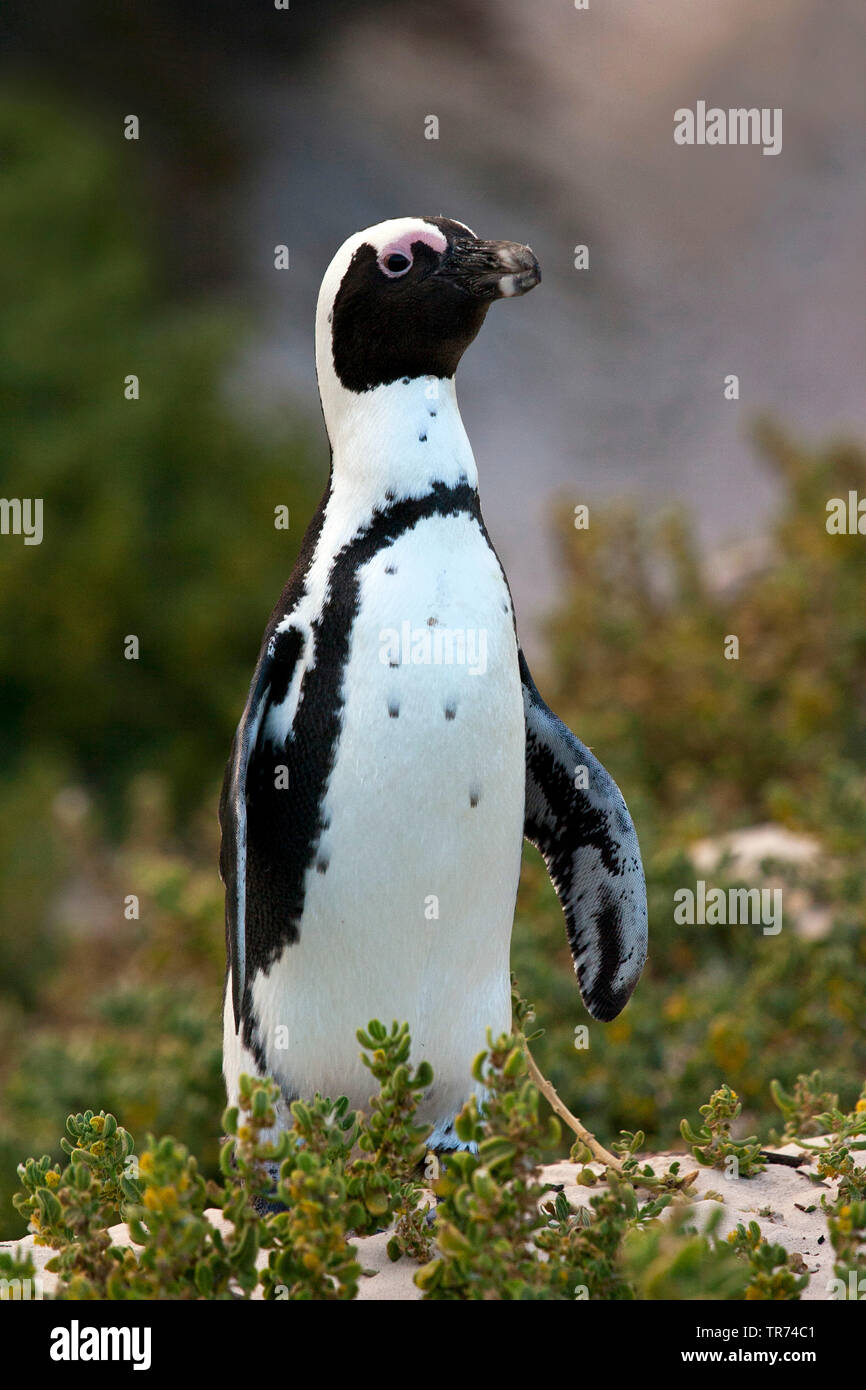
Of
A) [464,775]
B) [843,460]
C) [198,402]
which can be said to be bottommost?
[464,775]

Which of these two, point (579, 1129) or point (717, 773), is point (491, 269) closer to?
point (579, 1129)

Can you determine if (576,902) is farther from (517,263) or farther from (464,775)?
(517,263)

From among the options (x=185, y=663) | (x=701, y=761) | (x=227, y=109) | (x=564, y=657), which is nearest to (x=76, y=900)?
(x=185, y=663)

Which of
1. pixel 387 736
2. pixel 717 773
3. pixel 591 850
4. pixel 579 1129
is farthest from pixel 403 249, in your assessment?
pixel 717 773

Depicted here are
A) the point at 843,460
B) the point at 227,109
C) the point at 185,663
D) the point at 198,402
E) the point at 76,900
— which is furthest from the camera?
the point at 227,109

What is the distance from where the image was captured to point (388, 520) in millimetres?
1611

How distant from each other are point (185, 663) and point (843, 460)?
355cm

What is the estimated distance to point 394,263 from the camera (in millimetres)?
1604

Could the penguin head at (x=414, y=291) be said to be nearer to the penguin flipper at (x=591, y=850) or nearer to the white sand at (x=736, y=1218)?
the penguin flipper at (x=591, y=850)

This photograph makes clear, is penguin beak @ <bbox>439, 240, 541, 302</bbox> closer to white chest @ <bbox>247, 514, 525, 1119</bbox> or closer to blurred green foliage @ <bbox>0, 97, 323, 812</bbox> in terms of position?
white chest @ <bbox>247, 514, 525, 1119</bbox>

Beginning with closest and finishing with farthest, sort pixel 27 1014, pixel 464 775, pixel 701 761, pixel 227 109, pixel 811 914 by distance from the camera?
pixel 464 775
pixel 811 914
pixel 701 761
pixel 27 1014
pixel 227 109

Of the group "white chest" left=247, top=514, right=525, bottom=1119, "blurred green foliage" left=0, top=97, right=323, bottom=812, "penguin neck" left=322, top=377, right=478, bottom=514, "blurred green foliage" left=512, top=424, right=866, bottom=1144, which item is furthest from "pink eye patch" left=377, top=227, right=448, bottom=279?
"blurred green foliage" left=0, top=97, right=323, bottom=812

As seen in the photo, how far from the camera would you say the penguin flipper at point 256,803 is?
160 centimetres

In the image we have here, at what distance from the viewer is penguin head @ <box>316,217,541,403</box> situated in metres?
1.60
